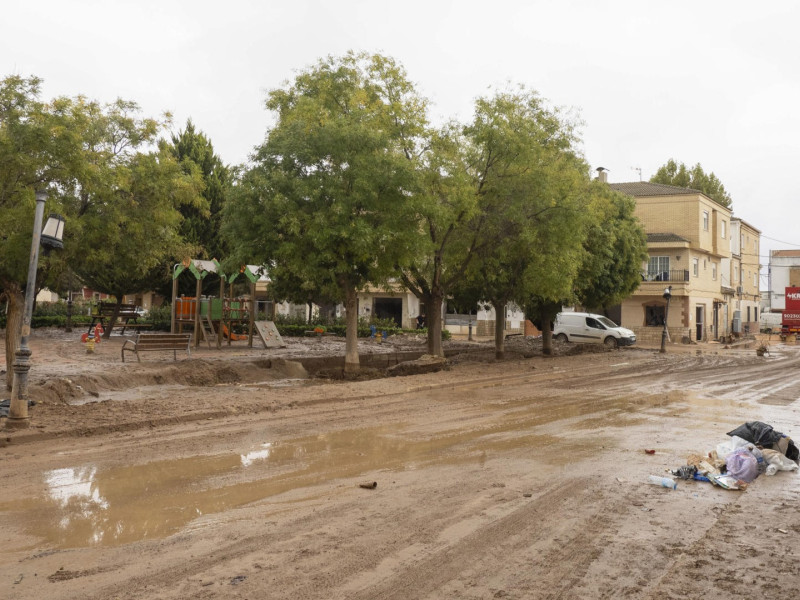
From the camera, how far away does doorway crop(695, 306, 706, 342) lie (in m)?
43.8

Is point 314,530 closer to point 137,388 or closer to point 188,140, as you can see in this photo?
point 137,388

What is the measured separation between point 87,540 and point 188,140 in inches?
1231

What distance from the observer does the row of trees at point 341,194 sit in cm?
1095

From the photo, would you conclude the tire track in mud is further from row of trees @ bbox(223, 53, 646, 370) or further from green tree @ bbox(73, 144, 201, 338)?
row of trees @ bbox(223, 53, 646, 370)

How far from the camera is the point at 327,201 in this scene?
1641 cm

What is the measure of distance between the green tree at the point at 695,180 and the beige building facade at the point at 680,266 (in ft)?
30.2

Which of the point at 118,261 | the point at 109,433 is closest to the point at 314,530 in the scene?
the point at 109,433

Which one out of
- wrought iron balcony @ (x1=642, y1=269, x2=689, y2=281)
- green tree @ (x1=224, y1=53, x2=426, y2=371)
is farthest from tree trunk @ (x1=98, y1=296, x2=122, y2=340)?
wrought iron balcony @ (x1=642, y1=269, x2=689, y2=281)

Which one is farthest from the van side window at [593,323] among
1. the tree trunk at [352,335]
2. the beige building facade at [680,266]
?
the tree trunk at [352,335]

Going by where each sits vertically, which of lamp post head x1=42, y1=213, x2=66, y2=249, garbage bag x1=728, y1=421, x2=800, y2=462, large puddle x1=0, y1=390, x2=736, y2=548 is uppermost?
lamp post head x1=42, y1=213, x2=66, y2=249

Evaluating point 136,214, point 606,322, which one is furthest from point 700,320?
point 136,214

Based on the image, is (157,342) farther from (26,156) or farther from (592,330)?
(592,330)

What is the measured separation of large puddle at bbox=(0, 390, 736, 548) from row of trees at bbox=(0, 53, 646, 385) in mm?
5421

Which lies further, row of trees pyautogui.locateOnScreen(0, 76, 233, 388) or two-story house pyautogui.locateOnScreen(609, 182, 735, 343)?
two-story house pyautogui.locateOnScreen(609, 182, 735, 343)
